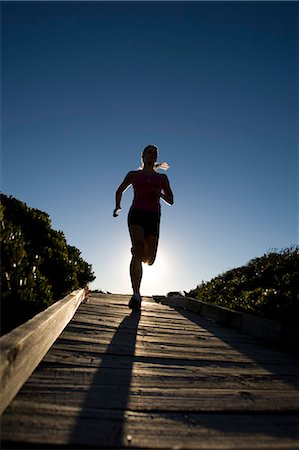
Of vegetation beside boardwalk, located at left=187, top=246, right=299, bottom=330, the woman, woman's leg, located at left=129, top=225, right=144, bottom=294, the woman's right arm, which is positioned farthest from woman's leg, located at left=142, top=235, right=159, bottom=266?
vegetation beside boardwalk, located at left=187, top=246, right=299, bottom=330

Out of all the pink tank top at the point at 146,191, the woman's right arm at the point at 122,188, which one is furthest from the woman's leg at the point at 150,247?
the woman's right arm at the point at 122,188

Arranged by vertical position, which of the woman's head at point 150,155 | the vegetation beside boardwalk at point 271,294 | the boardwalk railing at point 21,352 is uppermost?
the woman's head at point 150,155

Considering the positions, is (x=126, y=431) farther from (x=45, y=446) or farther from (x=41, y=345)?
(x=41, y=345)

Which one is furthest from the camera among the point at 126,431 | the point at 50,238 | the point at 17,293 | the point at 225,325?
the point at 50,238

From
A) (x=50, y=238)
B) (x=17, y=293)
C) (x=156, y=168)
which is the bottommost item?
(x=17, y=293)

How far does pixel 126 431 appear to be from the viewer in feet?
5.13

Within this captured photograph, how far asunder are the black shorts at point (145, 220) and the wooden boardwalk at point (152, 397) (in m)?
2.58

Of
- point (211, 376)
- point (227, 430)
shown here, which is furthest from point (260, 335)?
point (227, 430)

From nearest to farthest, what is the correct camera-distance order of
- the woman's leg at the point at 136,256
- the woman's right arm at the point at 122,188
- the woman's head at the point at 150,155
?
the woman's leg at the point at 136,256
the woman's right arm at the point at 122,188
the woman's head at the point at 150,155

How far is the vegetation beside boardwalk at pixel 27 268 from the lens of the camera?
10.1ft

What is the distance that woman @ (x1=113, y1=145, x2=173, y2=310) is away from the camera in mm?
5625

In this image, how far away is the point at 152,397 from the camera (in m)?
2.00

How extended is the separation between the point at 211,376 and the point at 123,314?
9.22ft

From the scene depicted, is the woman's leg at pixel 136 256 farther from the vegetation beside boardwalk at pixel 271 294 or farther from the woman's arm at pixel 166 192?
the vegetation beside boardwalk at pixel 271 294
